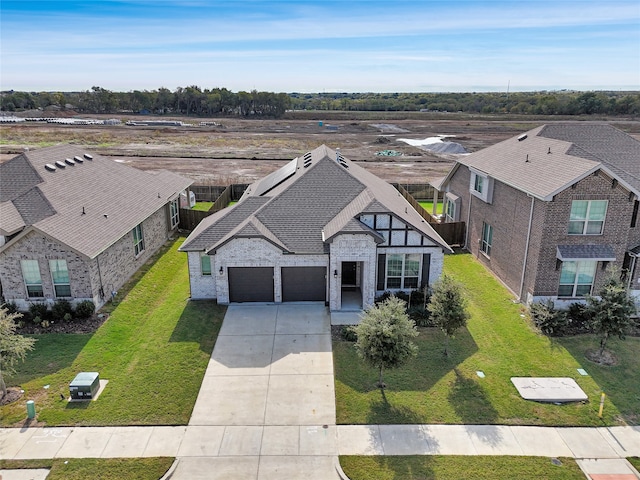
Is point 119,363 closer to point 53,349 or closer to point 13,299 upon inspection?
point 53,349

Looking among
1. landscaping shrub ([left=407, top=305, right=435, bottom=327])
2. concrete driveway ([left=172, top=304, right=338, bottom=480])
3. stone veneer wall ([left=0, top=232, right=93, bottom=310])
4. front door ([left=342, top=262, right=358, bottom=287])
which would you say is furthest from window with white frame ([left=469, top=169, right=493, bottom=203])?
stone veneer wall ([left=0, top=232, right=93, bottom=310])

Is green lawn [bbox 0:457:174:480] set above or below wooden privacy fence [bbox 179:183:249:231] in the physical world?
below

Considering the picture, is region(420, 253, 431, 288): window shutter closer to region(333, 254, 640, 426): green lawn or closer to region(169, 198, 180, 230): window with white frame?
region(333, 254, 640, 426): green lawn

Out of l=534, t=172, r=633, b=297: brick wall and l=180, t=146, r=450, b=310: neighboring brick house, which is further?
l=180, t=146, r=450, b=310: neighboring brick house

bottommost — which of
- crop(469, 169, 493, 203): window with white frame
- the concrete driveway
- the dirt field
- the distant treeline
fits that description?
the concrete driveway

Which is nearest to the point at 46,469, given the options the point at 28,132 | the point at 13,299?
the point at 13,299

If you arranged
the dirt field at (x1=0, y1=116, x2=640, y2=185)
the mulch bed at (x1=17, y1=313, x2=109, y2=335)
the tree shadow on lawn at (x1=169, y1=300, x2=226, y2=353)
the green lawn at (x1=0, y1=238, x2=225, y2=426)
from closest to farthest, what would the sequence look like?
the green lawn at (x1=0, y1=238, x2=225, y2=426) → the tree shadow on lawn at (x1=169, y1=300, x2=226, y2=353) → the mulch bed at (x1=17, y1=313, x2=109, y2=335) → the dirt field at (x1=0, y1=116, x2=640, y2=185)

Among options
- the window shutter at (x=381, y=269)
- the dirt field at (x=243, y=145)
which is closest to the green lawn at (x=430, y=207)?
the dirt field at (x=243, y=145)

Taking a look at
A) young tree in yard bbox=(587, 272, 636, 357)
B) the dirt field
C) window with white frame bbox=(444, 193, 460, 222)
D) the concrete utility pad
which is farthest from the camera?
the dirt field
